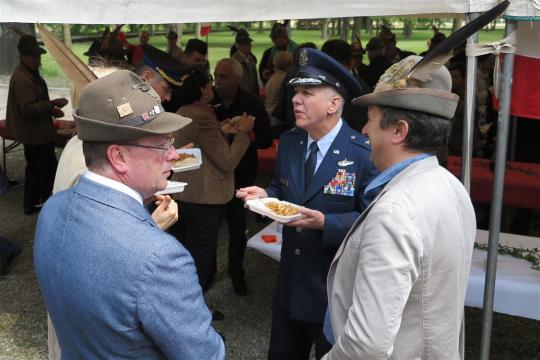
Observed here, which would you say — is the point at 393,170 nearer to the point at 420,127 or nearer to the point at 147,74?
the point at 420,127

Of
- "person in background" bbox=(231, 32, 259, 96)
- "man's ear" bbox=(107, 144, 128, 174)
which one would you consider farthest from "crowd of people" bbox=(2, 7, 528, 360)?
"person in background" bbox=(231, 32, 259, 96)

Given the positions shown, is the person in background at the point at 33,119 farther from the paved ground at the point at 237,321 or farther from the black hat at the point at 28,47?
the paved ground at the point at 237,321

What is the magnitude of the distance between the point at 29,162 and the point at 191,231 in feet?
10.8

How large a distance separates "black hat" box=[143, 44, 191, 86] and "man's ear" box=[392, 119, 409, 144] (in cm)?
191

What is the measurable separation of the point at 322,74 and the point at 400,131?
2.95ft

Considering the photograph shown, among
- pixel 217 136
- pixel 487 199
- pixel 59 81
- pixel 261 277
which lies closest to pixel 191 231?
pixel 217 136

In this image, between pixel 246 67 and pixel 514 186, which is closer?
A: pixel 514 186

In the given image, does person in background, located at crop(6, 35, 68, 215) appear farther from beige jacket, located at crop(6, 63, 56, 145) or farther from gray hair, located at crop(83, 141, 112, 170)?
gray hair, located at crop(83, 141, 112, 170)

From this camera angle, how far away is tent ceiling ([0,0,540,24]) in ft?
8.24

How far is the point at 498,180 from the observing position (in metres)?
2.64

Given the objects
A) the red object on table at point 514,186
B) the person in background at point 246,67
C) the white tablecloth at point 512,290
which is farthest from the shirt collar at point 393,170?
the person in background at point 246,67

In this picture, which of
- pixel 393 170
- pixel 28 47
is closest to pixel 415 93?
pixel 393 170

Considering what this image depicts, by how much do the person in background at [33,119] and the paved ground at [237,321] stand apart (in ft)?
4.59

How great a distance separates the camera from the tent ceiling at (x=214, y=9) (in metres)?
2.51
